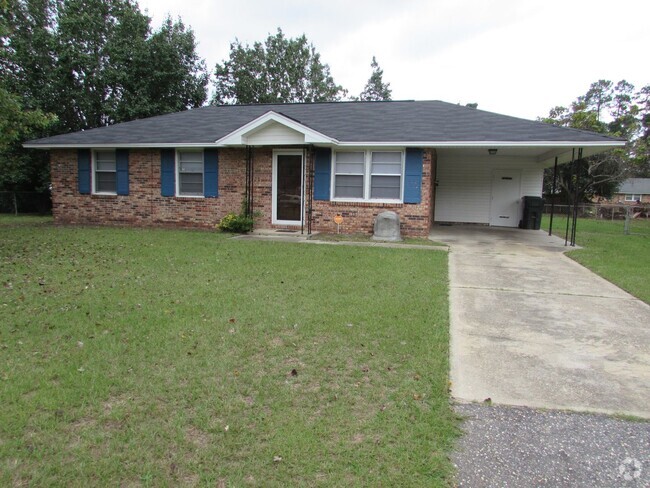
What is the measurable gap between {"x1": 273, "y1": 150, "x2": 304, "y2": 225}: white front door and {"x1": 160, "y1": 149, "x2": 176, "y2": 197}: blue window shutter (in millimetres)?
3338

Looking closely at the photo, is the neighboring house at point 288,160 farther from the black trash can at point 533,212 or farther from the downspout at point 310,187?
the black trash can at point 533,212

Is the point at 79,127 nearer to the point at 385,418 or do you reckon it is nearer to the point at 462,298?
the point at 462,298

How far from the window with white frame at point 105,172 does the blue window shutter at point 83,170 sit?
0.72ft

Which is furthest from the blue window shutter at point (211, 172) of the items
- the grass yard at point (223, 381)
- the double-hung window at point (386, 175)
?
the grass yard at point (223, 381)

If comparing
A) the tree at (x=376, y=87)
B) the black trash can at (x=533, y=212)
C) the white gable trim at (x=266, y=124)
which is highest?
the tree at (x=376, y=87)

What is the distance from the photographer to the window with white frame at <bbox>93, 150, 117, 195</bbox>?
14328 mm

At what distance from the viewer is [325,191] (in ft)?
41.1

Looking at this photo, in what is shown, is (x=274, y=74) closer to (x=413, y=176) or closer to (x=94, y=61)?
(x=94, y=61)

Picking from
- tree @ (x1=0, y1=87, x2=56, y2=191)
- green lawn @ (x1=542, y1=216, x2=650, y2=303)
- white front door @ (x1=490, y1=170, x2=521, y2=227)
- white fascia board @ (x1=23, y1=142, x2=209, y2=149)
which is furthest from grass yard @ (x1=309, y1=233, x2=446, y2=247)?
tree @ (x1=0, y1=87, x2=56, y2=191)

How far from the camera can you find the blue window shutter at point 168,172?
537 inches

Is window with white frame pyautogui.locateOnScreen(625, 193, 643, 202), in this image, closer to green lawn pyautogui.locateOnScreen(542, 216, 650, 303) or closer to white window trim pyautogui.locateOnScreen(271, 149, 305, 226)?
green lawn pyautogui.locateOnScreen(542, 216, 650, 303)

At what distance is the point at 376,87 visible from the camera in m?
42.1

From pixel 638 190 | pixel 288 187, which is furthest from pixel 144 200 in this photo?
pixel 638 190

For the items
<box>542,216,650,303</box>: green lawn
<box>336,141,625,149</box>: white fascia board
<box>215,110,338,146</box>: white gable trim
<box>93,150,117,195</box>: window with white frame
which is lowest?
<box>542,216,650,303</box>: green lawn
